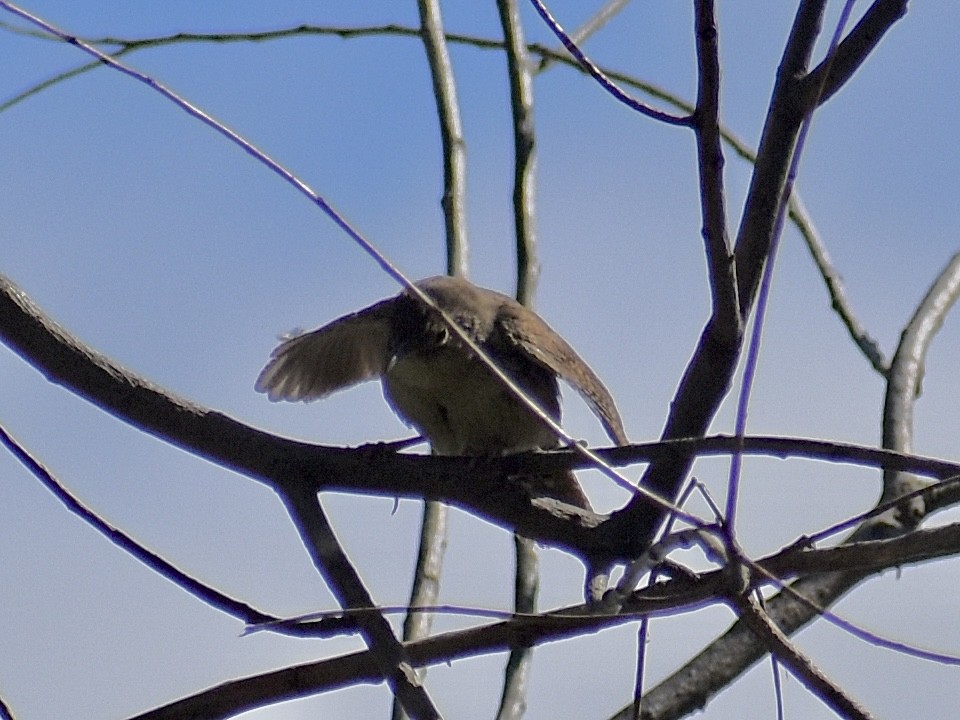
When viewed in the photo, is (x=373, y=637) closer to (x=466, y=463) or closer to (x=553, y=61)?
(x=466, y=463)

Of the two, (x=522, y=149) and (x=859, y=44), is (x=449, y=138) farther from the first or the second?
(x=859, y=44)

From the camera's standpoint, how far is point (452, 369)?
351 cm

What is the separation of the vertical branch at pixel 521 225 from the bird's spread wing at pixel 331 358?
16.7 inches

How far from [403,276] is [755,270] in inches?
20.1

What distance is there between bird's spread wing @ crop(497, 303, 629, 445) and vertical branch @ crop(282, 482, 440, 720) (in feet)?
3.92

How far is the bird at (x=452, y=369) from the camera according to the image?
11.2 ft

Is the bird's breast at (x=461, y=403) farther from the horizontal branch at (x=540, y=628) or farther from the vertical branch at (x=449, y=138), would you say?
the horizontal branch at (x=540, y=628)

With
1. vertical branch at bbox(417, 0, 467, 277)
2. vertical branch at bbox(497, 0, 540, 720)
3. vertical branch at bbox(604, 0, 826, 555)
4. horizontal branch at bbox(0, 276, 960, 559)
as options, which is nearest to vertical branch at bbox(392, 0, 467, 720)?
vertical branch at bbox(417, 0, 467, 277)

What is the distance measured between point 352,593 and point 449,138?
222cm

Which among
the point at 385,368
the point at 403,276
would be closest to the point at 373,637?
the point at 403,276

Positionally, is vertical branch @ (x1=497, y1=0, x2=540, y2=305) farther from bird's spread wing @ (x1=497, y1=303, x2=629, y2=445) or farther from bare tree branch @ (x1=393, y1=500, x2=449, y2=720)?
bare tree branch @ (x1=393, y1=500, x2=449, y2=720)

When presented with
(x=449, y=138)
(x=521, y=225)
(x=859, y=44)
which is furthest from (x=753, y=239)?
(x=449, y=138)

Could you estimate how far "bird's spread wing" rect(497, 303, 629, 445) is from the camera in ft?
10.7

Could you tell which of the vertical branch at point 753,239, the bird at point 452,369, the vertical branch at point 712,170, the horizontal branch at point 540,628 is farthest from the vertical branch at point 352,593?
→ the bird at point 452,369
